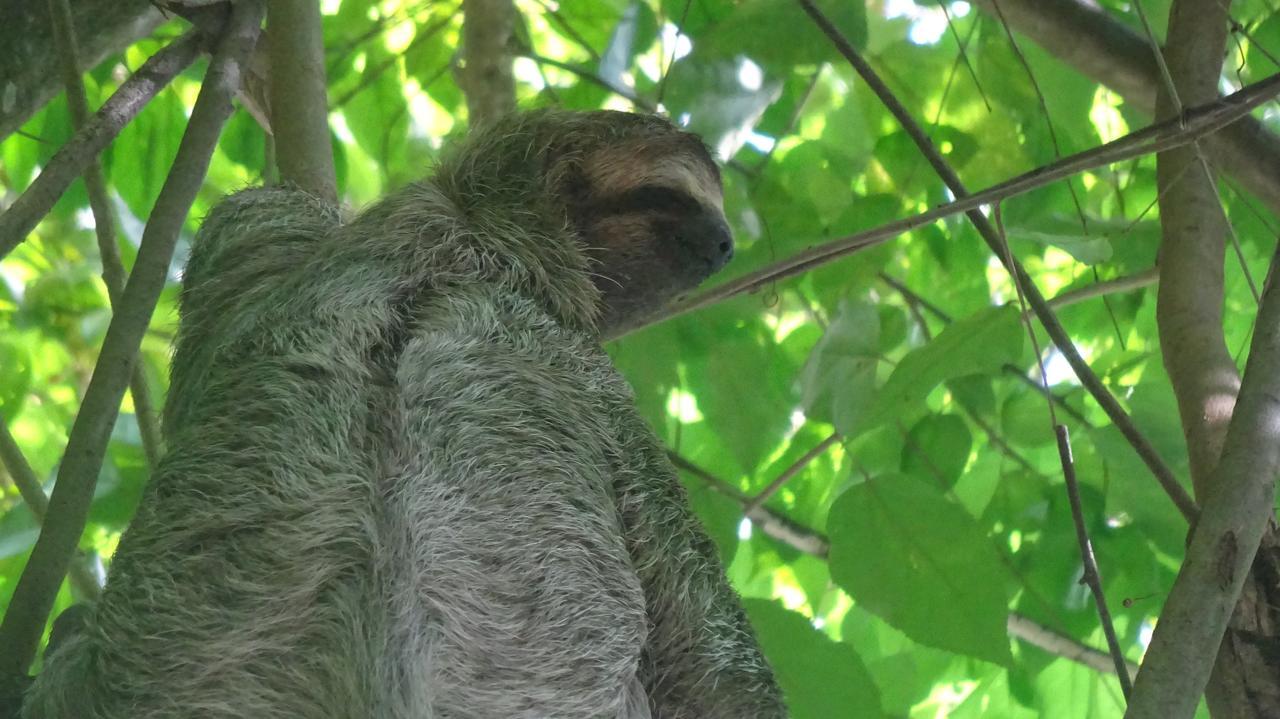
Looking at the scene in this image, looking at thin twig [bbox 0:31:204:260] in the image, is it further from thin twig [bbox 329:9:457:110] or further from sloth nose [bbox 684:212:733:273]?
thin twig [bbox 329:9:457:110]

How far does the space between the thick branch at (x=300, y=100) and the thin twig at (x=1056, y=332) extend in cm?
140

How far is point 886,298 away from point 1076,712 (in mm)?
1955

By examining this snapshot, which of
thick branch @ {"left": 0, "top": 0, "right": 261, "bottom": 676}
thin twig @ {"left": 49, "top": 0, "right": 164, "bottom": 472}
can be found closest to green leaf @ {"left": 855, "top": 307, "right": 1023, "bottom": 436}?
thick branch @ {"left": 0, "top": 0, "right": 261, "bottom": 676}

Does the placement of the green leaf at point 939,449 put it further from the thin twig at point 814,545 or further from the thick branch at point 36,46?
the thick branch at point 36,46

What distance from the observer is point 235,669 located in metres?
2.15

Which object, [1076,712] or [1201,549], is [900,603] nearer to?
[1201,549]

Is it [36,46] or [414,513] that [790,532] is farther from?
[36,46]

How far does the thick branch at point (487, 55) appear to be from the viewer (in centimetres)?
438

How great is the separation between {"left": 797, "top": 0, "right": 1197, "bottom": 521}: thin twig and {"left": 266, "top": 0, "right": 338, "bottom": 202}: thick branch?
1.40m

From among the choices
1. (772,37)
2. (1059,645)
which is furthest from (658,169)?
(1059,645)

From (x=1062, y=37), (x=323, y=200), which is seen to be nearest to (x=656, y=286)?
(x=323, y=200)

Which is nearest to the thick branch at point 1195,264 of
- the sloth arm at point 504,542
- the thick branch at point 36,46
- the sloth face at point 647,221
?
the sloth face at point 647,221

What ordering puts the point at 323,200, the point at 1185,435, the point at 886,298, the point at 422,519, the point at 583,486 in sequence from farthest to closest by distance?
the point at 886,298
the point at 323,200
the point at 1185,435
the point at 583,486
the point at 422,519

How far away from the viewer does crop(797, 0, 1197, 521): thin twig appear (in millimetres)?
2820
